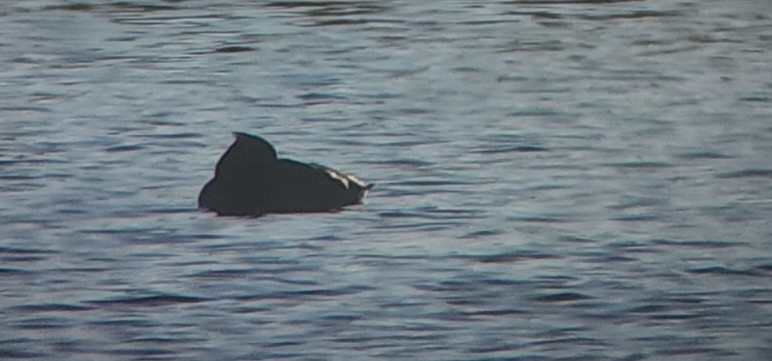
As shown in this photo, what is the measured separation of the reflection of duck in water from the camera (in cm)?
1199

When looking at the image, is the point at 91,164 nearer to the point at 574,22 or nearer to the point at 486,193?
the point at 486,193

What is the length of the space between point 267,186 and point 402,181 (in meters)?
1.02

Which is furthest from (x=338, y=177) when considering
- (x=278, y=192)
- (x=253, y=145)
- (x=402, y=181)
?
(x=402, y=181)

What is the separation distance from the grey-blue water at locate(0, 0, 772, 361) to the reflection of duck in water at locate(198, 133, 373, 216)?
18 cm

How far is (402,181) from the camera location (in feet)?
41.9

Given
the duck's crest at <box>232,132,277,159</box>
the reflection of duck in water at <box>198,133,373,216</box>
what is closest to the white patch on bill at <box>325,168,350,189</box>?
the reflection of duck in water at <box>198,133,373,216</box>

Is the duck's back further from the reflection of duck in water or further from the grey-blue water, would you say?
the grey-blue water

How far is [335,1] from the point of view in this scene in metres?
21.0

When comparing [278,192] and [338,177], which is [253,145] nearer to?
[278,192]

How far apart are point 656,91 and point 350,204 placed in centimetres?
429

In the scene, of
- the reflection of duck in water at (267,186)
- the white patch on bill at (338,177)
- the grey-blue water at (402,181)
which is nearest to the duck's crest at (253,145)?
the reflection of duck in water at (267,186)

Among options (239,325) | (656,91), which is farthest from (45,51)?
(239,325)

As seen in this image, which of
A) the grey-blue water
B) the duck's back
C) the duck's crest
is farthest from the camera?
the duck's crest

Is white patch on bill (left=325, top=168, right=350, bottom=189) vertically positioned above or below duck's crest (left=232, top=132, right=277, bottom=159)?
below
